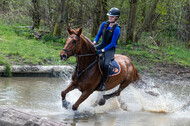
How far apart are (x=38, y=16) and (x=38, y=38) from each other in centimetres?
426

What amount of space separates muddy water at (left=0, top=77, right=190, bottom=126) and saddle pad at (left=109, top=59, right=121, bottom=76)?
920 mm

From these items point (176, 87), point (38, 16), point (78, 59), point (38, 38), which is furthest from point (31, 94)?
point (38, 16)

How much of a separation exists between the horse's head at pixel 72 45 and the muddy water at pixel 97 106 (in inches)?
57.3

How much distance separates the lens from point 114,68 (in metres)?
7.35

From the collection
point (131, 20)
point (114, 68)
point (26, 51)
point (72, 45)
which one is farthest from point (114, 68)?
point (131, 20)

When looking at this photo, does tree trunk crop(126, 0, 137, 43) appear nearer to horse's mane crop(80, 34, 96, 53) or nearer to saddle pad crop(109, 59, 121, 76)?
saddle pad crop(109, 59, 121, 76)

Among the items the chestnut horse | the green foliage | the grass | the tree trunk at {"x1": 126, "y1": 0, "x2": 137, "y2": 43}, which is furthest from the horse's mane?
the tree trunk at {"x1": 126, "y1": 0, "x2": 137, "y2": 43}

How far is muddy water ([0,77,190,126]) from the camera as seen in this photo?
6.82 metres

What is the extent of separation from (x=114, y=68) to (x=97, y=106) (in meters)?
1.13

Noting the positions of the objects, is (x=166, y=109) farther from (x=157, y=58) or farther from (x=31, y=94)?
(x=157, y=58)

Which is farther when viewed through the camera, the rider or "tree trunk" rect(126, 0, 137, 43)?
"tree trunk" rect(126, 0, 137, 43)

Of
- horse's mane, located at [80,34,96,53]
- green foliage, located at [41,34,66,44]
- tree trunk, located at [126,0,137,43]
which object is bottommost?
green foliage, located at [41,34,66,44]

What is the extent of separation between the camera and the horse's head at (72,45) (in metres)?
5.99

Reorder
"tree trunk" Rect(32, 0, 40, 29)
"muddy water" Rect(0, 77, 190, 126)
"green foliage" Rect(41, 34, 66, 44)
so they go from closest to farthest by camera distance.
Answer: "muddy water" Rect(0, 77, 190, 126) → "green foliage" Rect(41, 34, 66, 44) → "tree trunk" Rect(32, 0, 40, 29)
